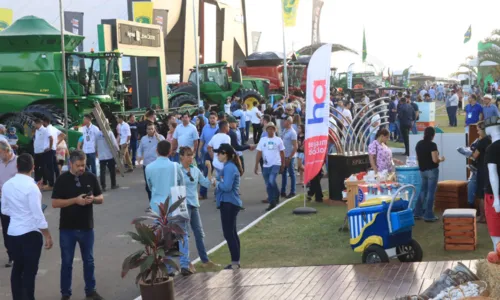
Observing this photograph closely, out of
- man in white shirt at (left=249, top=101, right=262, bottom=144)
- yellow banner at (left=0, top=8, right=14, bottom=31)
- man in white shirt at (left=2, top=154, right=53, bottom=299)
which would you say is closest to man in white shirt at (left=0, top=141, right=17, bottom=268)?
man in white shirt at (left=2, top=154, right=53, bottom=299)

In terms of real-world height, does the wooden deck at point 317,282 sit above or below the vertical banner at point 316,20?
below

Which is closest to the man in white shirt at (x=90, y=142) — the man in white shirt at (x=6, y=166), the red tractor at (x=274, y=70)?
the man in white shirt at (x=6, y=166)

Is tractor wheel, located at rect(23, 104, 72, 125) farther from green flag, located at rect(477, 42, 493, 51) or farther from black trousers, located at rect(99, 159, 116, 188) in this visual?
green flag, located at rect(477, 42, 493, 51)

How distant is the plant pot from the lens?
7637 mm

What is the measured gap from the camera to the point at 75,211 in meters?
8.35

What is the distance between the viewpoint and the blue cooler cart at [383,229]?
29.6ft

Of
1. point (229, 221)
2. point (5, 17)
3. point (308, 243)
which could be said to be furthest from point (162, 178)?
point (5, 17)

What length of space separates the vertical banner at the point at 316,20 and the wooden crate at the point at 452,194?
48503mm

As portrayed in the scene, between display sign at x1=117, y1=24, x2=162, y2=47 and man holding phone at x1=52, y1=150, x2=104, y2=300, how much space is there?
1833cm

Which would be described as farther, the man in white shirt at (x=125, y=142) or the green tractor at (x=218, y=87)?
the green tractor at (x=218, y=87)

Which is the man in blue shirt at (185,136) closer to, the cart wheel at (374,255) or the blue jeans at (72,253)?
the cart wheel at (374,255)

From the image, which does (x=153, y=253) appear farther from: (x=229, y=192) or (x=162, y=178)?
(x=229, y=192)

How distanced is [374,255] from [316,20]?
53235 mm

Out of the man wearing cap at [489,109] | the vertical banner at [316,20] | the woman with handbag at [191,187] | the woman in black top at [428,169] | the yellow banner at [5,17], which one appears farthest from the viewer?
the vertical banner at [316,20]
